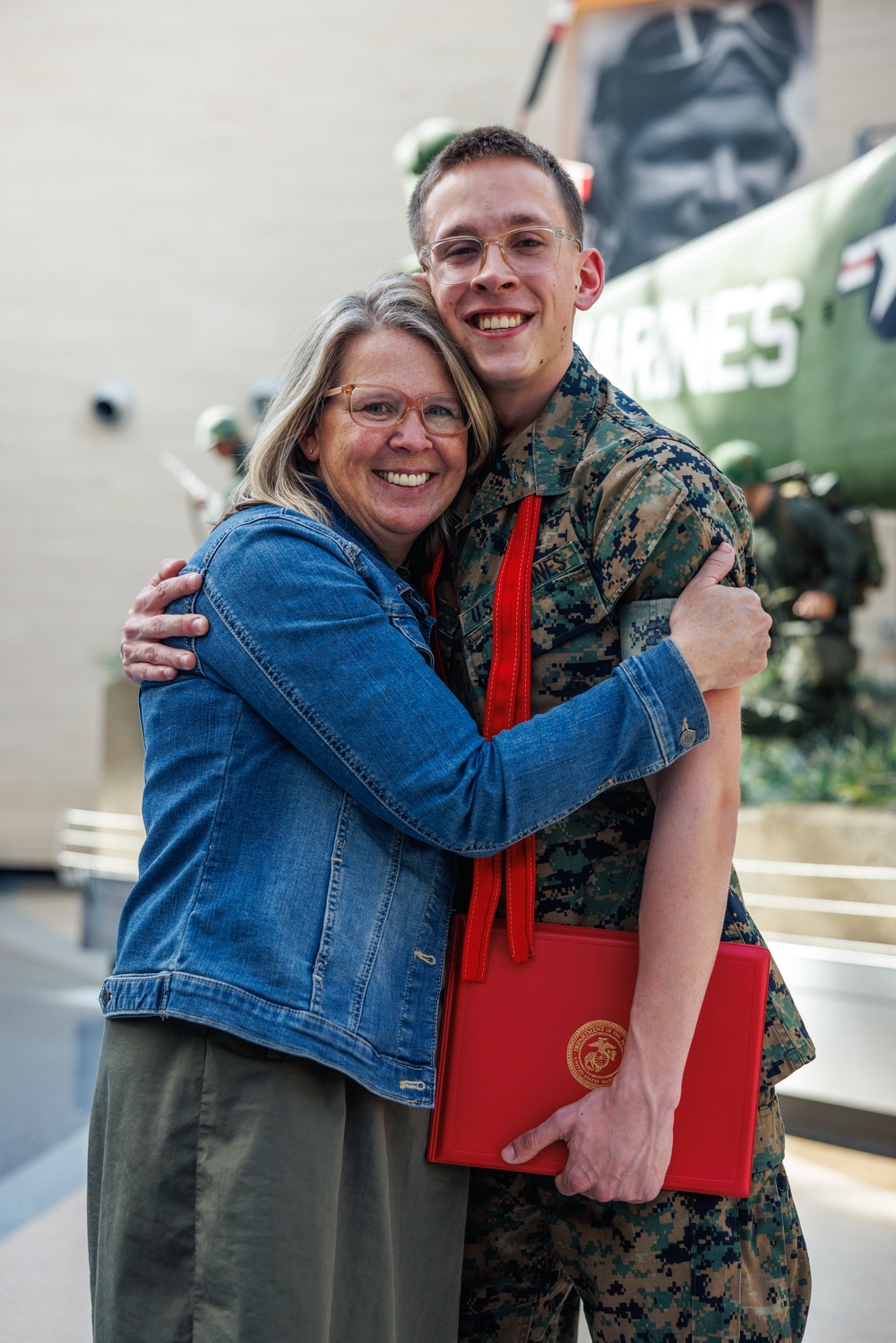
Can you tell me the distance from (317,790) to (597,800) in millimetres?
374

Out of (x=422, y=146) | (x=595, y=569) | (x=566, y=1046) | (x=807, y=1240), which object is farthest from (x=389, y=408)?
(x=422, y=146)

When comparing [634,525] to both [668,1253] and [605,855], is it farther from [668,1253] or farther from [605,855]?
[668,1253]

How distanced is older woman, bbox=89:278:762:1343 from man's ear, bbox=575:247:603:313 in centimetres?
55

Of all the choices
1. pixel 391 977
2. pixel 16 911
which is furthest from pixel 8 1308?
pixel 16 911

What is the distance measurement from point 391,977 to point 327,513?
0.55m

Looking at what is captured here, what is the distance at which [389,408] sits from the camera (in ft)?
4.59

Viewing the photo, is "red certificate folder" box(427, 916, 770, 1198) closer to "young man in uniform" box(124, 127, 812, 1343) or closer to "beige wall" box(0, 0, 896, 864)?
"young man in uniform" box(124, 127, 812, 1343)

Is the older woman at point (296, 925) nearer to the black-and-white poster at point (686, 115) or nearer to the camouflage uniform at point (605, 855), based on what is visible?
the camouflage uniform at point (605, 855)

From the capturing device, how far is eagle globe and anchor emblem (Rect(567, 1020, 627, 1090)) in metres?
1.31

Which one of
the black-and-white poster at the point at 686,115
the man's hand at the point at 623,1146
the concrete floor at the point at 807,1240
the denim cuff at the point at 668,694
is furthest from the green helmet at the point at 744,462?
the black-and-white poster at the point at 686,115

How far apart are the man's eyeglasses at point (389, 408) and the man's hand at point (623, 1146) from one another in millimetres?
815

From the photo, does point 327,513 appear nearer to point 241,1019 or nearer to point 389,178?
point 241,1019

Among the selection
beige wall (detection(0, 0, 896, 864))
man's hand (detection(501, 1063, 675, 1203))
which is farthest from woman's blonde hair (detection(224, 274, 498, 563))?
beige wall (detection(0, 0, 896, 864))

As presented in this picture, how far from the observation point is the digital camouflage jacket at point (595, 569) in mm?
1290
